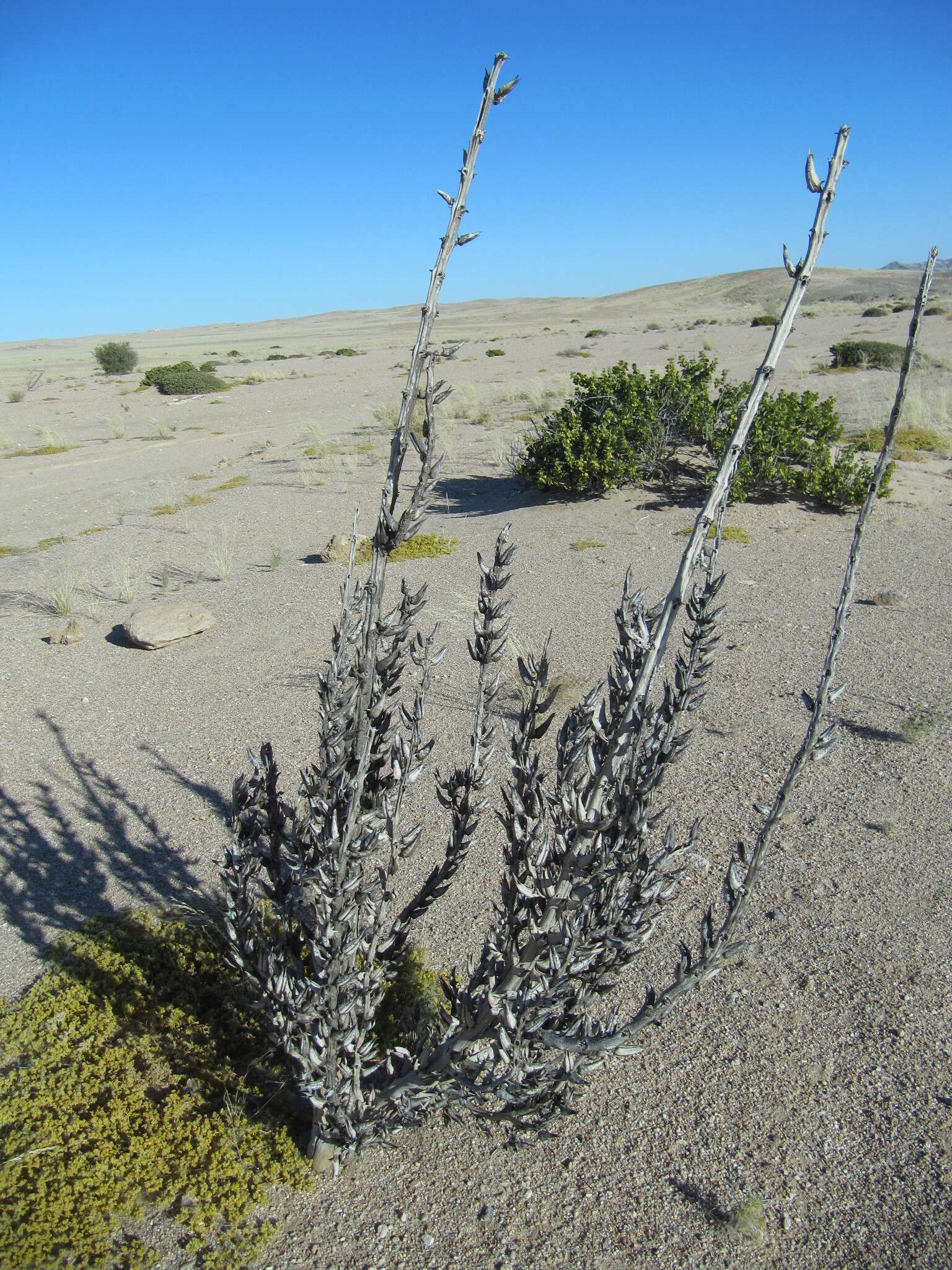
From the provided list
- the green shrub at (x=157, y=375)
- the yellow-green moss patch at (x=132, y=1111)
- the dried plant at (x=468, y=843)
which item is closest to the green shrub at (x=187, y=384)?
the green shrub at (x=157, y=375)

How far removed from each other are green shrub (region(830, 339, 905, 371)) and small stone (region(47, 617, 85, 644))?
18.3 metres

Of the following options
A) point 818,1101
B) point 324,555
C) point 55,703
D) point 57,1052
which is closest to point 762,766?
point 818,1101

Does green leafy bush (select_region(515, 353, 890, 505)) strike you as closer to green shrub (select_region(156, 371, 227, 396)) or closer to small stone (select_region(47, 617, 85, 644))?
small stone (select_region(47, 617, 85, 644))

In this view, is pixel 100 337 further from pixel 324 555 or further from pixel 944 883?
pixel 944 883

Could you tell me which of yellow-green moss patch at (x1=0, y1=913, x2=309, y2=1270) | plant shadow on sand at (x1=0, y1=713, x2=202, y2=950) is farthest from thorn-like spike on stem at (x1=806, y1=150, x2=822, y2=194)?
plant shadow on sand at (x1=0, y1=713, x2=202, y2=950)

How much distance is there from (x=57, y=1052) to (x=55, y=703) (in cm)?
350

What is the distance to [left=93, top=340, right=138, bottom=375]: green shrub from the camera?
34625 mm

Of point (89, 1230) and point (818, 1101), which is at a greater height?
point (89, 1230)

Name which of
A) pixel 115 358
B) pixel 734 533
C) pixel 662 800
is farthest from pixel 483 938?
A: pixel 115 358

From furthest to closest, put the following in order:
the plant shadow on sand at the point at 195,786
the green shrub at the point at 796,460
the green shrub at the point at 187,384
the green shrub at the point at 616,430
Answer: the green shrub at the point at 187,384, the green shrub at the point at 616,430, the green shrub at the point at 796,460, the plant shadow on sand at the point at 195,786

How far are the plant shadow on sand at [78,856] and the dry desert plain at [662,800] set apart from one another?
18mm

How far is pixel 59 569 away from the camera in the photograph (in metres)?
8.88

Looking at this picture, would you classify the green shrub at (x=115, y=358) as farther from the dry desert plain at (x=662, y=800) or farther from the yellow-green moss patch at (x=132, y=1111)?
the yellow-green moss patch at (x=132, y=1111)

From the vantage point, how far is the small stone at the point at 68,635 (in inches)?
277
